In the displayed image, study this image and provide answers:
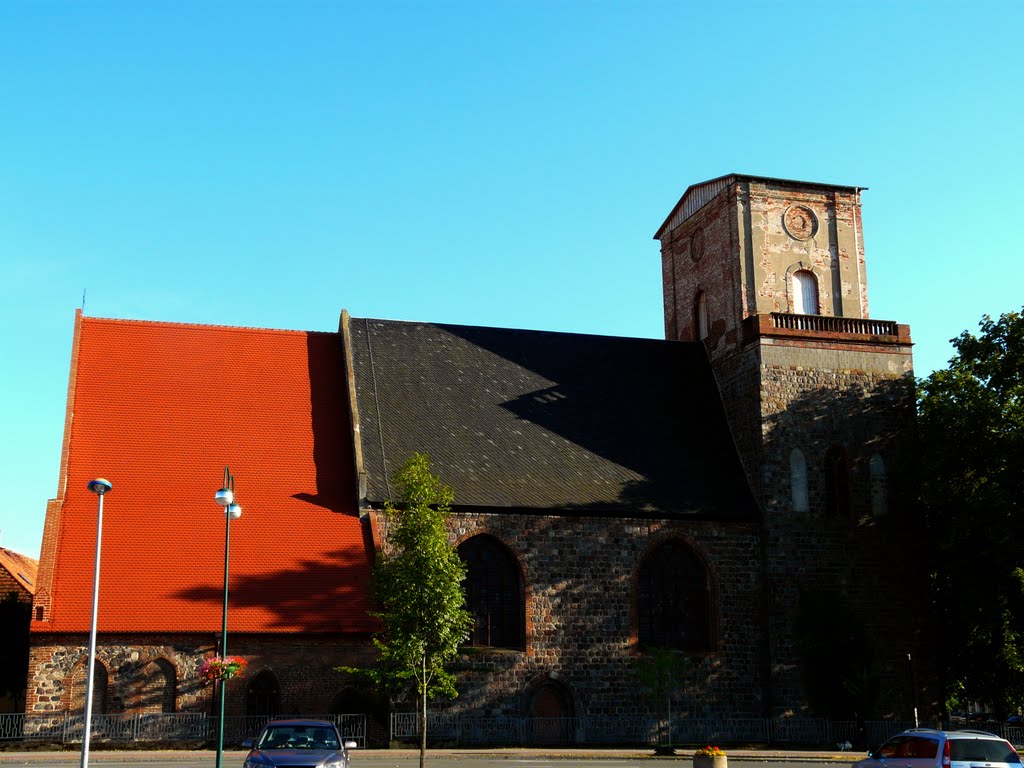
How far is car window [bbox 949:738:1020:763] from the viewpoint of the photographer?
1856cm

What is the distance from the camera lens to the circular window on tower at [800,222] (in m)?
39.2

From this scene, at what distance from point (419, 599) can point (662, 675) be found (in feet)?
26.6

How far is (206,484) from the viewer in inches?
1271

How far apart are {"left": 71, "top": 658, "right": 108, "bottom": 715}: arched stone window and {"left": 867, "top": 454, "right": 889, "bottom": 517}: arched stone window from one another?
2268 centimetres

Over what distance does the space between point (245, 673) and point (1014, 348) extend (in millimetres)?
23729

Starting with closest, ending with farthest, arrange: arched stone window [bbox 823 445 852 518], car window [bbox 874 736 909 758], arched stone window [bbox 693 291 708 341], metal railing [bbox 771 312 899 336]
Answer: car window [bbox 874 736 909 758] → arched stone window [bbox 823 445 852 518] → metal railing [bbox 771 312 899 336] → arched stone window [bbox 693 291 708 341]

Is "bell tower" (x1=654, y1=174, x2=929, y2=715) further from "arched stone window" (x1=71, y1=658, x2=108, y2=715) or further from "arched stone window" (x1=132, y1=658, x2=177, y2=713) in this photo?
"arched stone window" (x1=71, y1=658, x2=108, y2=715)

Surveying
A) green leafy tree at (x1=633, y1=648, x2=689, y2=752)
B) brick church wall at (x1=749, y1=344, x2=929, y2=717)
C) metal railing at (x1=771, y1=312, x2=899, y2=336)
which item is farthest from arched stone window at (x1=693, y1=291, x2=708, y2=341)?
green leafy tree at (x1=633, y1=648, x2=689, y2=752)

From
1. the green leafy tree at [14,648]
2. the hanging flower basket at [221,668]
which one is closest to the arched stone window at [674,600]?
the hanging flower basket at [221,668]

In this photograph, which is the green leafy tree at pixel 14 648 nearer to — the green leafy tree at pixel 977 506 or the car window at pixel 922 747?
the car window at pixel 922 747

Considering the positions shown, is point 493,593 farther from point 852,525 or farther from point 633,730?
point 852,525

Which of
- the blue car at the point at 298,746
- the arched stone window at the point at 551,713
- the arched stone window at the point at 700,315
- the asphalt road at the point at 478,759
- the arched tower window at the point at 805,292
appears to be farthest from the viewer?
the arched stone window at the point at 700,315

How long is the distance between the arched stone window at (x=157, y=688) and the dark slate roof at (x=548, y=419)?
7.00 metres

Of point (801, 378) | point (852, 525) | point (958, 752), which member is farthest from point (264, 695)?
point (801, 378)
